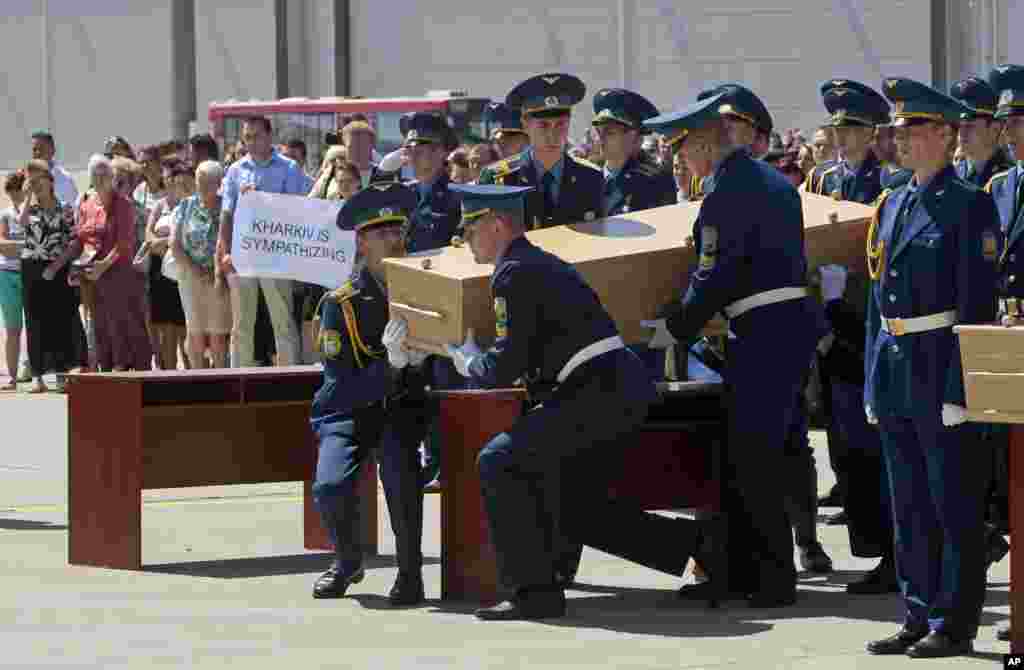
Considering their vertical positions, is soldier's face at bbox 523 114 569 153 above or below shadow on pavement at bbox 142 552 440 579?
above

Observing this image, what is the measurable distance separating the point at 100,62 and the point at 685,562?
34424 millimetres

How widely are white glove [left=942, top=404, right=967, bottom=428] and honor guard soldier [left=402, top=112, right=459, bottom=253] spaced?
495cm

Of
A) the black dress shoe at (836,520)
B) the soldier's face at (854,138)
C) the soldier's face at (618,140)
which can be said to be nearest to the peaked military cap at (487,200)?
the soldier's face at (854,138)

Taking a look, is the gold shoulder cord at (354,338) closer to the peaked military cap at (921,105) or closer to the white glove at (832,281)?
the white glove at (832,281)

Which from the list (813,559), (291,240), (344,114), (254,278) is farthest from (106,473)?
(344,114)

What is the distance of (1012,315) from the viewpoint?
25.1 feet

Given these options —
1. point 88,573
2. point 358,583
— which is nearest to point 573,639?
point 358,583

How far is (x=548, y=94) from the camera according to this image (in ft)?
34.8

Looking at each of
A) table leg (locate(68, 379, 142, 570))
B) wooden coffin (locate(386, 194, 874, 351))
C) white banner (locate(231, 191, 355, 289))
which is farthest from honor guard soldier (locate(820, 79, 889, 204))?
white banner (locate(231, 191, 355, 289))

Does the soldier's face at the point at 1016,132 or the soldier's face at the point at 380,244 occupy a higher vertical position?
the soldier's face at the point at 1016,132

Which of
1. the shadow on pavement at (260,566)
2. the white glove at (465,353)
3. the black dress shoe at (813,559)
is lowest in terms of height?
the shadow on pavement at (260,566)

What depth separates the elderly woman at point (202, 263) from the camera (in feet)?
56.2

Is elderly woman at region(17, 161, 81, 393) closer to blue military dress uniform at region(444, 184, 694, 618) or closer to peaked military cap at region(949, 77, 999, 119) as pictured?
peaked military cap at region(949, 77, 999, 119)

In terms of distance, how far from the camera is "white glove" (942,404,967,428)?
301 inches
